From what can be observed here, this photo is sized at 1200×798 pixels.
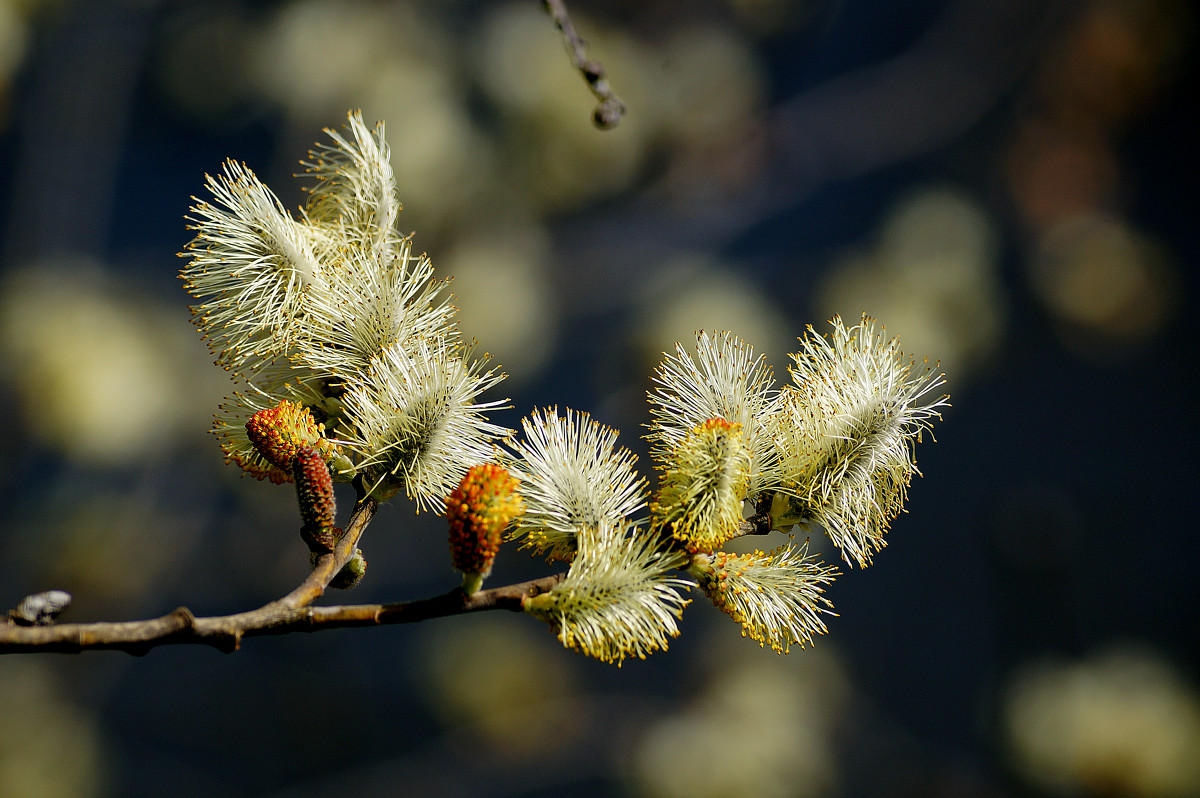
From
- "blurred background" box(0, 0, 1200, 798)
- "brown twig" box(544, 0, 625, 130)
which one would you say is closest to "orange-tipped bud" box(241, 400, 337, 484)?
"brown twig" box(544, 0, 625, 130)

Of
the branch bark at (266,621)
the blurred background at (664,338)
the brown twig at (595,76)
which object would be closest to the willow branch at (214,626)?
the branch bark at (266,621)

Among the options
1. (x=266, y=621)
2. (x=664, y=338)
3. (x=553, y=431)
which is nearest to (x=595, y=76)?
(x=553, y=431)

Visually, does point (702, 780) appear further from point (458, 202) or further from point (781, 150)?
point (781, 150)

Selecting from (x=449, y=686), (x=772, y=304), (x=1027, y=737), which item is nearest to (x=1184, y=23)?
(x=772, y=304)

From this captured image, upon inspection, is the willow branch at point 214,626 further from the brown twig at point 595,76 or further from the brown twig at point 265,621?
the brown twig at point 595,76

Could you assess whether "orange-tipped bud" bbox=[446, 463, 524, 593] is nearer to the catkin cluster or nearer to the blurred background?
the catkin cluster

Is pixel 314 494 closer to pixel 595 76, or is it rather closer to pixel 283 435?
pixel 283 435
